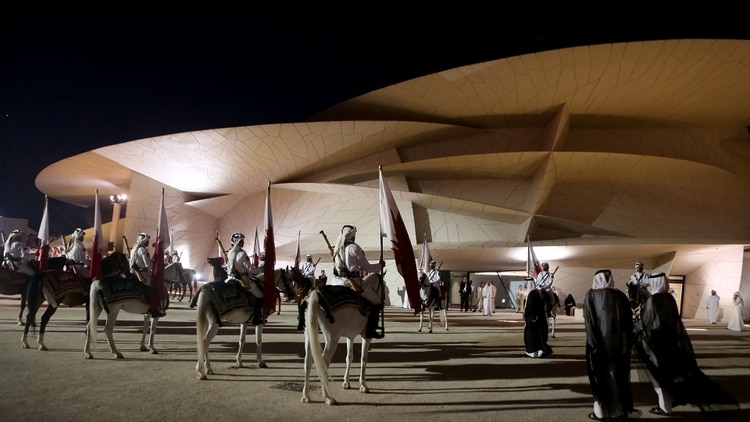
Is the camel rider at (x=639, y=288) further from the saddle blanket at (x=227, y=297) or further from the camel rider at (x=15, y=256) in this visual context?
the camel rider at (x=15, y=256)

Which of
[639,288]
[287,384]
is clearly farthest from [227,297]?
[639,288]

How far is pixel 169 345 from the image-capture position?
10.2 metres

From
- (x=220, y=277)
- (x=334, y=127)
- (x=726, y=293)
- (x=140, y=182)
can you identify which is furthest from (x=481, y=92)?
(x=140, y=182)

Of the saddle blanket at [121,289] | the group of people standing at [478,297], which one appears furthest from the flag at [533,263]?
the saddle blanket at [121,289]

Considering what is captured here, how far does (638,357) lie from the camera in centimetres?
613

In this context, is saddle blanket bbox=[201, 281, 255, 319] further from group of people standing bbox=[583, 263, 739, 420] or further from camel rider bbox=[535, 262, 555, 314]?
camel rider bbox=[535, 262, 555, 314]

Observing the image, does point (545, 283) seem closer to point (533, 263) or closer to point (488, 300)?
point (533, 263)

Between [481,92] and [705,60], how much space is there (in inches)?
409

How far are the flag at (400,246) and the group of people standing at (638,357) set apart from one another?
227 centimetres

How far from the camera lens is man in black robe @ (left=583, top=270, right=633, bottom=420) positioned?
536 cm

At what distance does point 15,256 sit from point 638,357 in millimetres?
14653

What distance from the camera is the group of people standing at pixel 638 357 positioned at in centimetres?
541

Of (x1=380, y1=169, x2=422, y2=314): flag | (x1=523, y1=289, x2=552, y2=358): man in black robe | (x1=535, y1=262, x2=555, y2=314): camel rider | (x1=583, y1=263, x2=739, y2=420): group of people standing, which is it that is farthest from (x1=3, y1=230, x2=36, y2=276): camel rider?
(x1=583, y1=263, x2=739, y2=420): group of people standing

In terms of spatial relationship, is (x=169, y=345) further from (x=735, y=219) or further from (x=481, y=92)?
(x=735, y=219)
